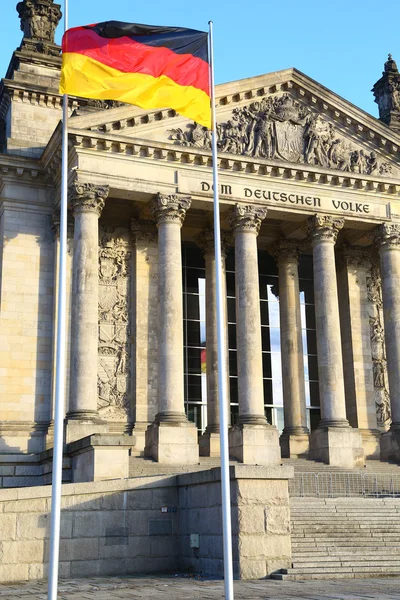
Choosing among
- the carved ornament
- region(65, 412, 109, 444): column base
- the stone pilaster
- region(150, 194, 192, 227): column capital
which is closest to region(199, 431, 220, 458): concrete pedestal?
the stone pilaster

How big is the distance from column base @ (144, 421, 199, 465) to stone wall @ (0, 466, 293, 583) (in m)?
7.58

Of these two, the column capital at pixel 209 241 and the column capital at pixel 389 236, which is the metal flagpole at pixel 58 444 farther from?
the column capital at pixel 389 236

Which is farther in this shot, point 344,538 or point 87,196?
point 87,196

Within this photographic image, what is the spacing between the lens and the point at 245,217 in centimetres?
3634

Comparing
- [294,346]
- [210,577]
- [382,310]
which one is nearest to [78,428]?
[210,577]

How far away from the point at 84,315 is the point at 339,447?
12.9 m

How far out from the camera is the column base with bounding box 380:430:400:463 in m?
37.4

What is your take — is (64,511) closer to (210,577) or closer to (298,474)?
(210,577)

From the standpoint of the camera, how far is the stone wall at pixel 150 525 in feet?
68.4

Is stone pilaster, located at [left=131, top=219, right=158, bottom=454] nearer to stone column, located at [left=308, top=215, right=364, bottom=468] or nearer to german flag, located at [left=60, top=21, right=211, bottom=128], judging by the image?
stone column, located at [left=308, top=215, right=364, bottom=468]

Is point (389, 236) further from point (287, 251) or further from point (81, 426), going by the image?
point (81, 426)

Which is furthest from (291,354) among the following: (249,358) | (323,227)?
(323,227)

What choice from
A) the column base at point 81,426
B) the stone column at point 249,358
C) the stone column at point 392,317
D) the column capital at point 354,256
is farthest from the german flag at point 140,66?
Answer: the column capital at point 354,256

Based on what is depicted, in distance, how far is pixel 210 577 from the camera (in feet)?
68.9
